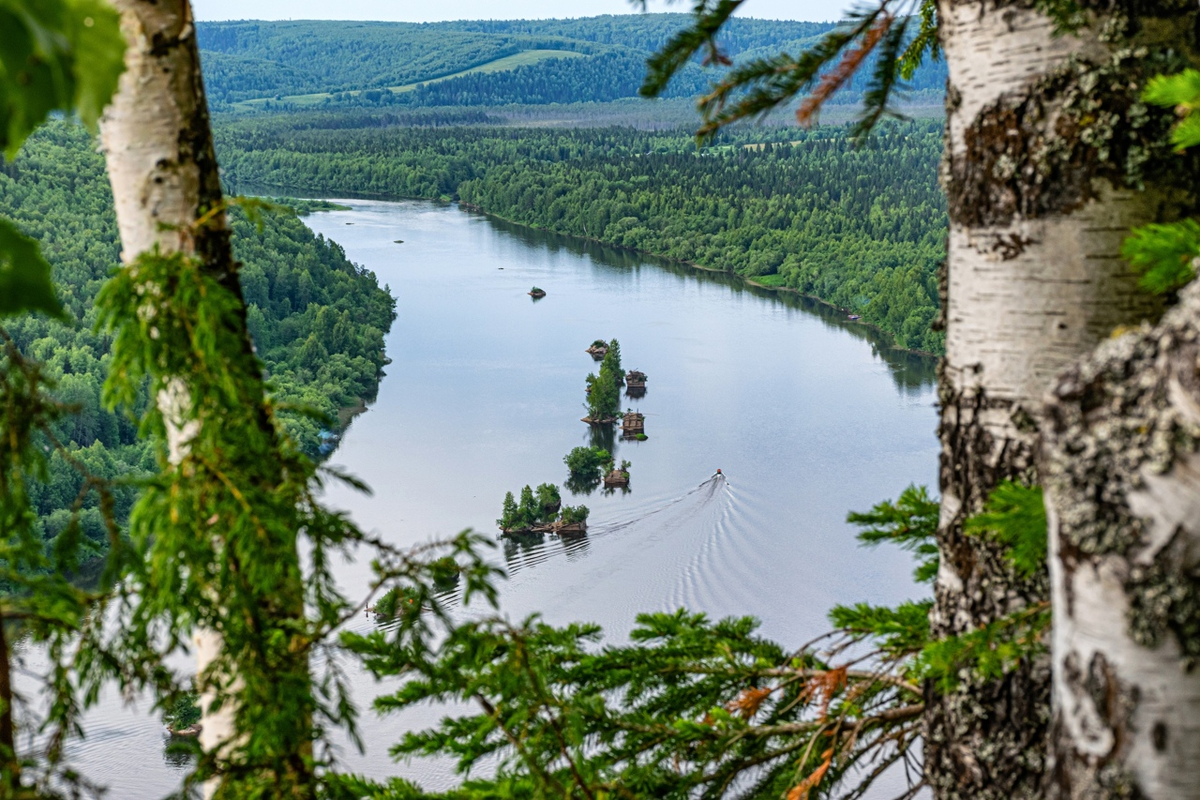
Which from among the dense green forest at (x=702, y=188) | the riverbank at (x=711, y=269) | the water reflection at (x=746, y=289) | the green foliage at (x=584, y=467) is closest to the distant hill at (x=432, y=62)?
the dense green forest at (x=702, y=188)

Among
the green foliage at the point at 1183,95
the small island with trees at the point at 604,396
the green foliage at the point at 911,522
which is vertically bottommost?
the small island with trees at the point at 604,396

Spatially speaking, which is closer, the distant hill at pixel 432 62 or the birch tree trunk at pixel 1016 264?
the birch tree trunk at pixel 1016 264

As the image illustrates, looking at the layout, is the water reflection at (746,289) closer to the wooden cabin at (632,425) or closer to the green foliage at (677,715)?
the wooden cabin at (632,425)

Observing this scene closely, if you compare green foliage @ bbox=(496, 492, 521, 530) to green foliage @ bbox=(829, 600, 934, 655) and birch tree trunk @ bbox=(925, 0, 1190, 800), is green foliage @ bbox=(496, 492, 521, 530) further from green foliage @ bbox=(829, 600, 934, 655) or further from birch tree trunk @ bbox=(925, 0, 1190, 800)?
birch tree trunk @ bbox=(925, 0, 1190, 800)

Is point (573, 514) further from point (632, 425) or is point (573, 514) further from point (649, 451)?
point (632, 425)

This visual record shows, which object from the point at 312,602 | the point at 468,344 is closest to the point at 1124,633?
the point at 312,602

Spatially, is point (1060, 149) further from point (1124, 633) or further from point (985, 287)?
point (1124, 633)
